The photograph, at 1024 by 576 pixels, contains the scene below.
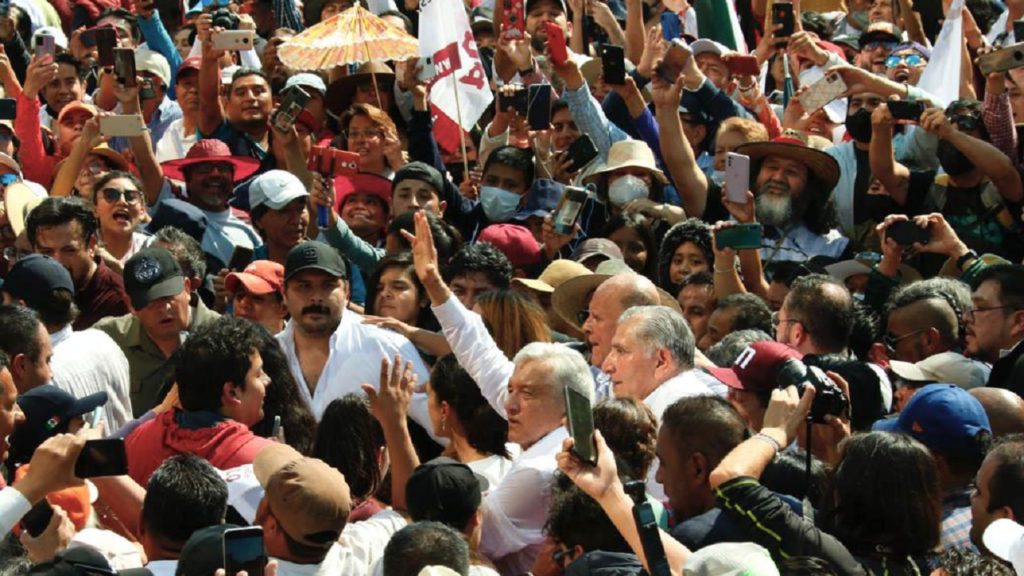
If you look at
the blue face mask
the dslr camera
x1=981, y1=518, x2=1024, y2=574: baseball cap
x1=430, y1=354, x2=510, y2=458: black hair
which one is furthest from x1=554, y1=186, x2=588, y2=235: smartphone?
x1=981, y1=518, x2=1024, y2=574: baseball cap

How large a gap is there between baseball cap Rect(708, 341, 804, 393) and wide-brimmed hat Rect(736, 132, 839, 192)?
356 cm

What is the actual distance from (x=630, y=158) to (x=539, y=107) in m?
0.57

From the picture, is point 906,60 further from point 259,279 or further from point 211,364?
point 211,364

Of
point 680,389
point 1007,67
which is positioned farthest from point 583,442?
point 1007,67

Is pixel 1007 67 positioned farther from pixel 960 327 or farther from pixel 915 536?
pixel 915 536

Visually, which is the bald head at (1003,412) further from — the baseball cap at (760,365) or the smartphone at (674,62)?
the smartphone at (674,62)

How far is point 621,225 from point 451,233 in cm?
98

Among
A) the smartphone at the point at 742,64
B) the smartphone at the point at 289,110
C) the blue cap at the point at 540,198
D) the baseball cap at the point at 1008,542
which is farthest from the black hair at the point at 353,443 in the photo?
the smartphone at the point at 742,64

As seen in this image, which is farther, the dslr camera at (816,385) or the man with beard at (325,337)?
the man with beard at (325,337)

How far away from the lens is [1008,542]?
16.8 ft

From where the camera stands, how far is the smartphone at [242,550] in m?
4.75

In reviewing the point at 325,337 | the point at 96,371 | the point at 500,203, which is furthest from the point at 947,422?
the point at 500,203

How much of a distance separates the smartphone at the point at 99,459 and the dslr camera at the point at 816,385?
2.09 metres

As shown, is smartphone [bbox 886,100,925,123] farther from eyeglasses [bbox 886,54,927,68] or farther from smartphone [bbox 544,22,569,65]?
eyeglasses [bbox 886,54,927,68]
